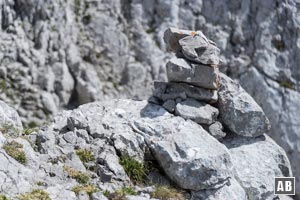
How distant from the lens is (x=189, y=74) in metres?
21.2

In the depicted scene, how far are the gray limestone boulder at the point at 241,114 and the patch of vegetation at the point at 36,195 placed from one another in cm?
914

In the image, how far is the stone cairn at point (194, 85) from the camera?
21.0m

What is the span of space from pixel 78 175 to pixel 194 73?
7.15m

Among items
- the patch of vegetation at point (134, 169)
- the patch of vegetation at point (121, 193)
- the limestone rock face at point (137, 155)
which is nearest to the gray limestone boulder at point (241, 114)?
the limestone rock face at point (137, 155)

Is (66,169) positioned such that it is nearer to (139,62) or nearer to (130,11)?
(139,62)

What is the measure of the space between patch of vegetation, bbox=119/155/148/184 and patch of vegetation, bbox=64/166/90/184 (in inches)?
66.0

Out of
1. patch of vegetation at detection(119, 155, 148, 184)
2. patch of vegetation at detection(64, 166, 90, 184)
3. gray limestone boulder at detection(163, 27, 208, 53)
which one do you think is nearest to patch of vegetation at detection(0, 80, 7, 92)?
gray limestone boulder at detection(163, 27, 208, 53)

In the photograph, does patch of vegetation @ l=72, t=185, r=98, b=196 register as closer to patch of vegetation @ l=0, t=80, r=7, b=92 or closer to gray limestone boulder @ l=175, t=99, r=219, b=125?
gray limestone boulder @ l=175, t=99, r=219, b=125

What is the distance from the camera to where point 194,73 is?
21.2 m

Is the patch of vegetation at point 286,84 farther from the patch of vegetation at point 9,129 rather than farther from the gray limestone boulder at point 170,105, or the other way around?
the patch of vegetation at point 9,129

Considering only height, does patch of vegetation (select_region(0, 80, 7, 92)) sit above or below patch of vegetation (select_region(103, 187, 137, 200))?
above

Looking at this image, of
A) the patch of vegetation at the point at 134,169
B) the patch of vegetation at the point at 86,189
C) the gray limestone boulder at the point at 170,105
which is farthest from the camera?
the gray limestone boulder at the point at 170,105

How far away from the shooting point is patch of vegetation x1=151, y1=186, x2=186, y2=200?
17.7 meters

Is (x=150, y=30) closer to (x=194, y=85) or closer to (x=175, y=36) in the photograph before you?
(x=175, y=36)
